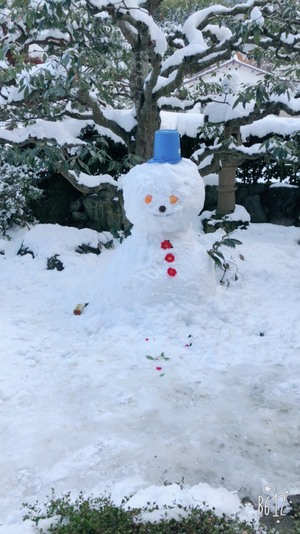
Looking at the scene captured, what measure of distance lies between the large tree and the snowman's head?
1.09 meters

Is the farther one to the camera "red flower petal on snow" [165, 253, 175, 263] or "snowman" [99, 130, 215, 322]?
"red flower petal on snow" [165, 253, 175, 263]

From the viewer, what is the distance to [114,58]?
683 centimetres

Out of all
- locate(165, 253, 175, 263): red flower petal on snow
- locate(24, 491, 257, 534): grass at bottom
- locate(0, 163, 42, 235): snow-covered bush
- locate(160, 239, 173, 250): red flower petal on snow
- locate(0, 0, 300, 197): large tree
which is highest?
locate(0, 0, 300, 197): large tree

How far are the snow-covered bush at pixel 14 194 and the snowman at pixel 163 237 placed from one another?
3258mm

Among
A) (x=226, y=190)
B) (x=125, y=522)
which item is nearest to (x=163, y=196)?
(x=125, y=522)

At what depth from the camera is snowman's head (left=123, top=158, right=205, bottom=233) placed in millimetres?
4973

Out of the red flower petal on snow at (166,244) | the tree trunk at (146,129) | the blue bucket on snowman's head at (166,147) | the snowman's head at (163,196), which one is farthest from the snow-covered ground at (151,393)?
the tree trunk at (146,129)

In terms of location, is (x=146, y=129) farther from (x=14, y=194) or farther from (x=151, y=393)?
(x=151, y=393)

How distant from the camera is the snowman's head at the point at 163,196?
16.3 ft

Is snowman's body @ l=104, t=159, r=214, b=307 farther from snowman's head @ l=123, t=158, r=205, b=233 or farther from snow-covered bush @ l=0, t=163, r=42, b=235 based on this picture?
snow-covered bush @ l=0, t=163, r=42, b=235

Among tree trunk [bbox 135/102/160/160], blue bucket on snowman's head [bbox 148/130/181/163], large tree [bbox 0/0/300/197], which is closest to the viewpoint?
blue bucket on snowman's head [bbox 148/130/181/163]

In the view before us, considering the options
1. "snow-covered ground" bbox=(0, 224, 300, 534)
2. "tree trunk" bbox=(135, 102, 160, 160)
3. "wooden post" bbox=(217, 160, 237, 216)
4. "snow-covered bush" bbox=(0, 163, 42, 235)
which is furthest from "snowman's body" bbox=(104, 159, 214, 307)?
"snow-covered bush" bbox=(0, 163, 42, 235)

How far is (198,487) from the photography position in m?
2.97

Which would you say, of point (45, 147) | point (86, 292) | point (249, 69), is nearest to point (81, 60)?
point (45, 147)
